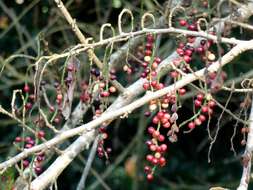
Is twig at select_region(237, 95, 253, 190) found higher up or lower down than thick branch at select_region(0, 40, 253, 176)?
lower down

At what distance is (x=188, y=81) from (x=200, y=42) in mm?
351

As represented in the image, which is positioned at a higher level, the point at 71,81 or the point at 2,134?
the point at 71,81

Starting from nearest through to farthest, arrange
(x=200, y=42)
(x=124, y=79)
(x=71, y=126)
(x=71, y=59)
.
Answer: (x=71, y=59) → (x=200, y=42) → (x=71, y=126) → (x=124, y=79)

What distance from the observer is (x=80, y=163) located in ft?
12.6

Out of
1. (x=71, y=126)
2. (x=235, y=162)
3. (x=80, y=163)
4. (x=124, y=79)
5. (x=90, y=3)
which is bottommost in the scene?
(x=235, y=162)

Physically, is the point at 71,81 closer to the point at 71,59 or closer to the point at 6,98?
the point at 71,59

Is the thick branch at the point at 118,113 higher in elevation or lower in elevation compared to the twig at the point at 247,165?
higher

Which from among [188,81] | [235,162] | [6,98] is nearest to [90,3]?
[6,98]

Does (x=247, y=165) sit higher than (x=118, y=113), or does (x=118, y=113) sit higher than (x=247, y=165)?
(x=118, y=113)

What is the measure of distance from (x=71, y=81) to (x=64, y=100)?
5 centimetres

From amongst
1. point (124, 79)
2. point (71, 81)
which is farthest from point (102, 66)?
point (124, 79)

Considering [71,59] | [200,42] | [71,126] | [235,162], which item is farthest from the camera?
[235,162]

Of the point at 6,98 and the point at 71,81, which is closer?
the point at 71,81

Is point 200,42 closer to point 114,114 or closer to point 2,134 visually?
point 114,114
